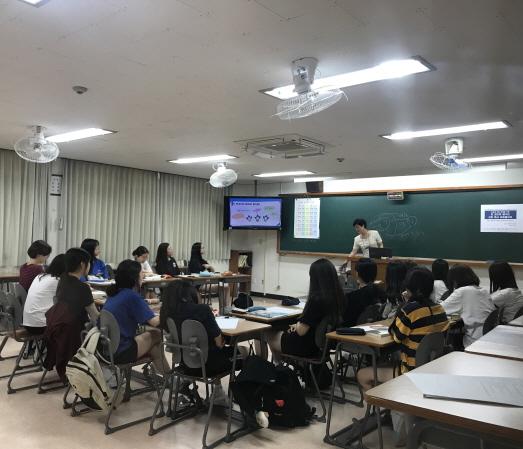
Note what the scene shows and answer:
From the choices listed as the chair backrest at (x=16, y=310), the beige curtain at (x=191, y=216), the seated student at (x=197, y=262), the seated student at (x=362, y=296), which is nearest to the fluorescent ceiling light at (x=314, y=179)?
the beige curtain at (x=191, y=216)

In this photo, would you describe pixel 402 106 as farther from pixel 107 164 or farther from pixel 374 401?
pixel 107 164

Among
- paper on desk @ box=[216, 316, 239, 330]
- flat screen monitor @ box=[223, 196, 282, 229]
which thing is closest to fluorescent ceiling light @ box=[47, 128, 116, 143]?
paper on desk @ box=[216, 316, 239, 330]

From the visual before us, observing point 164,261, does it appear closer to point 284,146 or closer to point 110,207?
point 110,207

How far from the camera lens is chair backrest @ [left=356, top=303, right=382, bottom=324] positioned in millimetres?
3723

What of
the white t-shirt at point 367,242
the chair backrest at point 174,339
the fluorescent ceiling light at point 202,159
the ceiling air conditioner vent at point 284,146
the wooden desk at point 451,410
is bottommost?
the chair backrest at point 174,339

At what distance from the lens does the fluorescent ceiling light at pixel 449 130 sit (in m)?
4.43

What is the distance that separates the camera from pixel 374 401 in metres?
1.43

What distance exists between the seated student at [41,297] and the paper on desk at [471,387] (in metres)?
3.22

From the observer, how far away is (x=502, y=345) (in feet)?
7.53

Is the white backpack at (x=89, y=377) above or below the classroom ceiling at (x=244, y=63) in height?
below

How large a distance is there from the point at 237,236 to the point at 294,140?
5270 mm

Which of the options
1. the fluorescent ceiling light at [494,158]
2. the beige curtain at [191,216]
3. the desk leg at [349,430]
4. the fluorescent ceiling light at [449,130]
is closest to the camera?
the desk leg at [349,430]

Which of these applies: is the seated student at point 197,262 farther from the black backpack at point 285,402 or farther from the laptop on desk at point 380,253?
the black backpack at point 285,402

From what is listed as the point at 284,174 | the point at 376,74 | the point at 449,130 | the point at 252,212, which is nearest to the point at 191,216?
the point at 252,212
